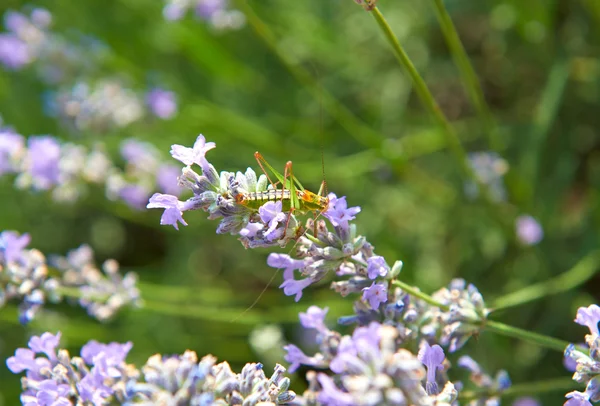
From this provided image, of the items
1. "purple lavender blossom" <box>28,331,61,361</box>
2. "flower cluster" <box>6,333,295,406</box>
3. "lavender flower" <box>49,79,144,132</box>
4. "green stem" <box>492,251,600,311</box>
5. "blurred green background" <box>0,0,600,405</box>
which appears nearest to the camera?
"flower cluster" <box>6,333,295,406</box>

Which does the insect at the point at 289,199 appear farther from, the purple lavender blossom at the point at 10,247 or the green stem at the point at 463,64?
the purple lavender blossom at the point at 10,247

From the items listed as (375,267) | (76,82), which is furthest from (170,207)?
(76,82)

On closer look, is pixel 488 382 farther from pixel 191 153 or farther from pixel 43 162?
pixel 43 162

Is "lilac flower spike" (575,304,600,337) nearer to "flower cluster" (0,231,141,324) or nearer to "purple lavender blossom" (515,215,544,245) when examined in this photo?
"purple lavender blossom" (515,215,544,245)

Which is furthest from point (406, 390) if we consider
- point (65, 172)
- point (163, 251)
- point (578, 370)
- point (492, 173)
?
point (163, 251)

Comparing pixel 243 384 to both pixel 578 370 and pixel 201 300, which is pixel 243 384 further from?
pixel 201 300

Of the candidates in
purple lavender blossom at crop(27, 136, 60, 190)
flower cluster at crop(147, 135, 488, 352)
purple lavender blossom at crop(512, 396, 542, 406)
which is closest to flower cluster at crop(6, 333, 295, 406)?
flower cluster at crop(147, 135, 488, 352)

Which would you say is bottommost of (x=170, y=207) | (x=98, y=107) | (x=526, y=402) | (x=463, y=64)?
(x=170, y=207)
